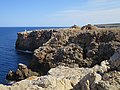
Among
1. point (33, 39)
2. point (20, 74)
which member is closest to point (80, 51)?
point (20, 74)

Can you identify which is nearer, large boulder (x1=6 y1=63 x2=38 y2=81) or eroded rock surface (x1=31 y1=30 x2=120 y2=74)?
large boulder (x1=6 y1=63 x2=38 y2=81)

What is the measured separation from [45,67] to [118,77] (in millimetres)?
44035

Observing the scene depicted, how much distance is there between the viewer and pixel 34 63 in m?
59.7

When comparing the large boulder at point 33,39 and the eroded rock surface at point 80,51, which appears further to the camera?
the large boulder at point 33,39

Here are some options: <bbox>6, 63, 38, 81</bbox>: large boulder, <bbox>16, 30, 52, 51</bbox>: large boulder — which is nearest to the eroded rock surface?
<bbox>6, 63, 38, 81</bbox>: large boulder

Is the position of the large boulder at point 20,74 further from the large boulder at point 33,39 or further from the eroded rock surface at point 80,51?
the large boulder at point 33,39

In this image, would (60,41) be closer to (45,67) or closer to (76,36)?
(76,36)

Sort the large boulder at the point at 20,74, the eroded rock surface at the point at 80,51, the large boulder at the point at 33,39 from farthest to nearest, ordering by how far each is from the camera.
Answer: the large boulder at the point at 33,39 → the eroded rock surface at the point at 80,51 → the large boulder at the point at 20,74

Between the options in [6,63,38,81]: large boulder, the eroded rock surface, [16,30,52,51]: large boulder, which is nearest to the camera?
[6,63,38,81]: large boulder

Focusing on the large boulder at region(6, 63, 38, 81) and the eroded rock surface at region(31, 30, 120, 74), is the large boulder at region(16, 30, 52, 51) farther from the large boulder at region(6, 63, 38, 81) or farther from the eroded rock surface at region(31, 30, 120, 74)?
the large boulder at region(6, 63, 38, 81)

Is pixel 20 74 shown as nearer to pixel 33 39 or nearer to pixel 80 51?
pixel 80 51

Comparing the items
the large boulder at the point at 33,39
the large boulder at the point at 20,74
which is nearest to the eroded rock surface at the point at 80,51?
the large boulder at the point at 20,74

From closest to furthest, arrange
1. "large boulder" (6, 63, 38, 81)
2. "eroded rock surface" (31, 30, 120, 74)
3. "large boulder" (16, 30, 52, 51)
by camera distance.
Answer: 1. "large boulder" (6, 63, 38, 81)
2. "eroded rock surface" (31, 30, 120, 74)
3. "large boulder" (16, 30, 52, 51)

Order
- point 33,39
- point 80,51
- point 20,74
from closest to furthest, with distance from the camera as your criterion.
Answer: point 20,74
point 80,51
point 33,39
